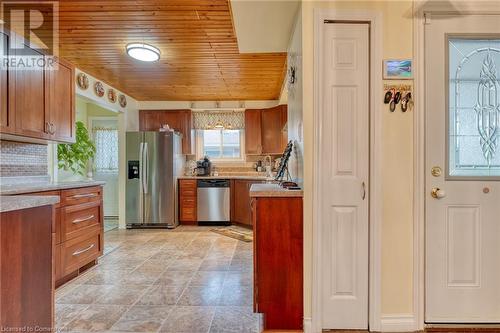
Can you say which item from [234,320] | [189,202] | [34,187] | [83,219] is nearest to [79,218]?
[83,219]

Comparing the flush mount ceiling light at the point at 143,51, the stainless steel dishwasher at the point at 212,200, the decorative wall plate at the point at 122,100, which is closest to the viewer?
the flush mount ceiling light at the point at 143,51

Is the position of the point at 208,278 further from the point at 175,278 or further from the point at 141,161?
the point at 141,161

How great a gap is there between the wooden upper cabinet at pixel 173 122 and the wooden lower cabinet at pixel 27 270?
436 cm

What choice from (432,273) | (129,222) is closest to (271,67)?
(432,273)

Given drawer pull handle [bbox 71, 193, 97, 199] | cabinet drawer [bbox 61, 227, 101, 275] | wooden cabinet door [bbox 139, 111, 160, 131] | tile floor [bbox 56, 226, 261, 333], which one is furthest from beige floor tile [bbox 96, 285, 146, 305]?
wooden cabinet door [bbox 139, 111, 160, 131]

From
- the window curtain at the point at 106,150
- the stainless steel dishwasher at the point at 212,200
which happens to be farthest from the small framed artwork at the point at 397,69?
the window curtain at the point at 106,150

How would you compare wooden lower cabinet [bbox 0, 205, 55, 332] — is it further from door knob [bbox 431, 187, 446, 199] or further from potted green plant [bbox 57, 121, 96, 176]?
potted green plant [bbox 57, 121, 96, 176]

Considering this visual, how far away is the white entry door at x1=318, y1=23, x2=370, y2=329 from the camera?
1.91m

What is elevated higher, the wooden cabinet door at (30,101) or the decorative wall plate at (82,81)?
the decorative wall plate at (82,81)

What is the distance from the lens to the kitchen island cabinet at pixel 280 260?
191cm

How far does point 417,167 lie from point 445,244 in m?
0.55

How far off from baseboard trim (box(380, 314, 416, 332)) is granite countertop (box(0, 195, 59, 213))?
6.93 ft

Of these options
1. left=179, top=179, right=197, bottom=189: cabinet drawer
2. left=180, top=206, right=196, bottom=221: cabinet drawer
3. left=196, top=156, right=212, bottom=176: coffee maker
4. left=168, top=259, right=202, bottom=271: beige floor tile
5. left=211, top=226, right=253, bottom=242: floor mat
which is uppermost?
left=196, top=156, right=212, bottom=176: coffee maker

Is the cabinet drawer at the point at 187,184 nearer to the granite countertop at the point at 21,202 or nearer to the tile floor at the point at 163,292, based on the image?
the tile floor at the point at 163,292
